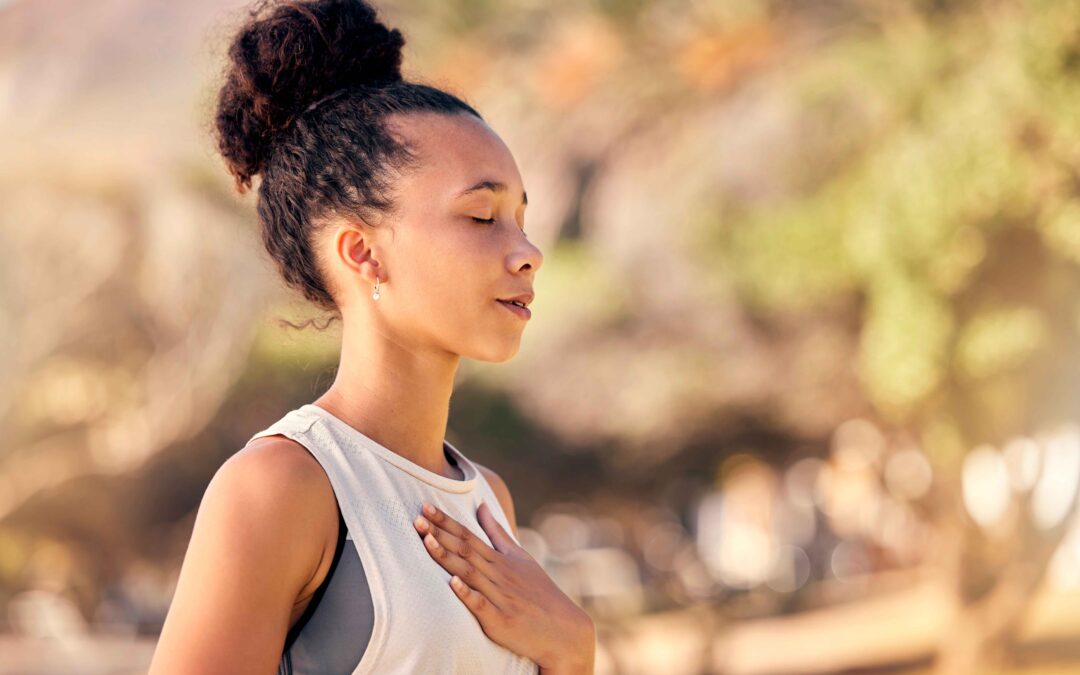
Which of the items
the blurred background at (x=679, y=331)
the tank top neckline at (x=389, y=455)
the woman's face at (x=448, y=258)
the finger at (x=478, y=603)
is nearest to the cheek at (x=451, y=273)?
the woman's face at (x=448, y=258)

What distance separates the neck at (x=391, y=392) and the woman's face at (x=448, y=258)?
0.05 feet

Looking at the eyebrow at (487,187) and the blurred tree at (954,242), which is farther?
the blurred tree at (954,242)

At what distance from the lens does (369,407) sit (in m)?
1.11

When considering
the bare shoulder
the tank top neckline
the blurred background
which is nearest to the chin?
the tank top neckline

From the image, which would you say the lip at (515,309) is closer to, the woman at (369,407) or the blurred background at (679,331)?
the woman at (369,407)

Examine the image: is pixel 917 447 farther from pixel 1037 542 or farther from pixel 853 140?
pixel 853 140

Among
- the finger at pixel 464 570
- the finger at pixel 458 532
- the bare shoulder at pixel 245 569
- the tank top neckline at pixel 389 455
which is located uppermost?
the tank top neckline at pixel 389 455

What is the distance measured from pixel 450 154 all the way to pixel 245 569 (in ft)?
1.44

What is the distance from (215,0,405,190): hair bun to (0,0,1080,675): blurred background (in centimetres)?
444

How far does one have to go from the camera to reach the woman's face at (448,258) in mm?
1092

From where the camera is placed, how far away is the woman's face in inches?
43.0

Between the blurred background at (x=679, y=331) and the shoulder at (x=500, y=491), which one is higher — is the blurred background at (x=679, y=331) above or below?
above

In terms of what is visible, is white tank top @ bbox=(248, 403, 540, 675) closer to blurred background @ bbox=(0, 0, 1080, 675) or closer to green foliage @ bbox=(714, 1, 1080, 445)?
blurred background @ bbox=(0, 0, 1080, 675)

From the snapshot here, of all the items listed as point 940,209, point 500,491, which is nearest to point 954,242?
point 940,209
